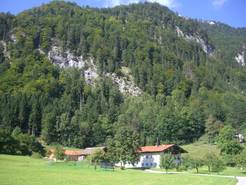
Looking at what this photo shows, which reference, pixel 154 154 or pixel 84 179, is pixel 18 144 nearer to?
pixel 154 154

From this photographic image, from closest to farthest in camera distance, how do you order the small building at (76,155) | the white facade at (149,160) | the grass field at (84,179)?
the grass field at (84,179)
the white facade at (149,160)
the small building at (76,155)

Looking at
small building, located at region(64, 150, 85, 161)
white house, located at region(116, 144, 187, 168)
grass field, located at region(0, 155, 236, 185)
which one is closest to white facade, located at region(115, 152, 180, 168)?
white house, located at region(116, 144, 187, 168)

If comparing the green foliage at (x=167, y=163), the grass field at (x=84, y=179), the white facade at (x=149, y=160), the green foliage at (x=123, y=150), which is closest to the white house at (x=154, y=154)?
the white facade at (x=149, y=160)

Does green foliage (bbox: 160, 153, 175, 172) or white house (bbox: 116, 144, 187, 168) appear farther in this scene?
white house (bbox: 116, 144, 187, 168)

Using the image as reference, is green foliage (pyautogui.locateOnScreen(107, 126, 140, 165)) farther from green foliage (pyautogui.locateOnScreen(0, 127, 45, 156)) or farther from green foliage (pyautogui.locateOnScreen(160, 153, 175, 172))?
green foliage (pyautogui.locateOnScreen(0, 127, 45, 156))

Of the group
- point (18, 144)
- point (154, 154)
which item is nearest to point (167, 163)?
point (154, 154)

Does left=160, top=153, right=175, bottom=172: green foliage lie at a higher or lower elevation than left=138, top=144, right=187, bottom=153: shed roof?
lower

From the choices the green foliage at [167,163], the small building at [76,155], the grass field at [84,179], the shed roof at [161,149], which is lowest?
the grass field at [84,179]

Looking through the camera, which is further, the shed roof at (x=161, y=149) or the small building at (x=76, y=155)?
the small building at (x=76, y=155)

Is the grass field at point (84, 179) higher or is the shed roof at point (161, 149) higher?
the shed roof at point (161, 149)

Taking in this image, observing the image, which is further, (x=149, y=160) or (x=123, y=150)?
(x=149, y=160)

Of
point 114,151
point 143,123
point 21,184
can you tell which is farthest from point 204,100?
point 21,184

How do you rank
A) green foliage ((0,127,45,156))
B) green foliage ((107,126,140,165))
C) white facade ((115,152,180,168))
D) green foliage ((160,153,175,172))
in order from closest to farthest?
1. green foliage ((160,153,175,172))
2. green foliage ((107,126,140,165))
3. green foliage ((0,127,45,156))
4. white facade ((115,152,180,168))

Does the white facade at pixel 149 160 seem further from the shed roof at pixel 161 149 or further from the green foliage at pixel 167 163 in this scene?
the green foliage at pixel 167 163
